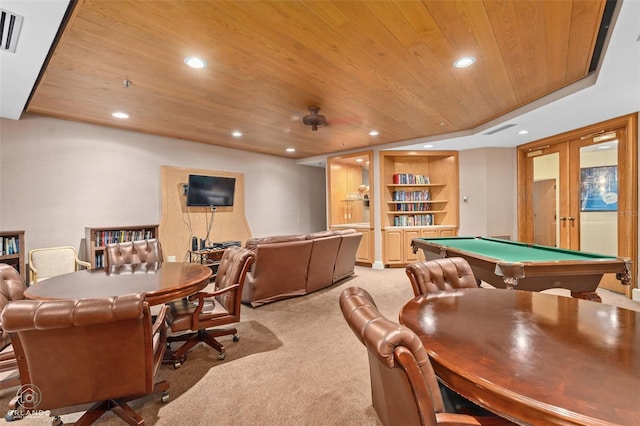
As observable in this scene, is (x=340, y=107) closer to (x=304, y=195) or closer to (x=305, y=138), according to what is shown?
(x=305, y=138)

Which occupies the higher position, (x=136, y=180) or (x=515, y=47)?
(x=515, y=47)

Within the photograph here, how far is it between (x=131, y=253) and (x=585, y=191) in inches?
254

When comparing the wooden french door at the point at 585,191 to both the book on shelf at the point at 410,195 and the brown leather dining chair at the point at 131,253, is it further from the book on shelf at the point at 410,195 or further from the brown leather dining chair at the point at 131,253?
the brown leather dining chair at the point at 131,253

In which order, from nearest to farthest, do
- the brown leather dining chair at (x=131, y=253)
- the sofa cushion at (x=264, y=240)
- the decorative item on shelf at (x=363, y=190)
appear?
the brown leather dining chair at (x=131, y=253) → the sofa cushion at (x=264, y=240) → the decorative item on shelf at (x=363, y=190)

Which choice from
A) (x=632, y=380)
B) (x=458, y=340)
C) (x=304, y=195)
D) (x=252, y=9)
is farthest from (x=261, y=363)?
(x=304, y=195)

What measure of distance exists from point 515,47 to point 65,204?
18.4 feet

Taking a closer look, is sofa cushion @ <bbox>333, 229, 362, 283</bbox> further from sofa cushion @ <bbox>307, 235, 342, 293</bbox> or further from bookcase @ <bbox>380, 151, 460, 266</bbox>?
bookcase @ <bbox>380, 151, 460, 266</bbox>

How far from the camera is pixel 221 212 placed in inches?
233

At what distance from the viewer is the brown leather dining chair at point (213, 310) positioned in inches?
90.2

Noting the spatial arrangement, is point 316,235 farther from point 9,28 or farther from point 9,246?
point 9,246

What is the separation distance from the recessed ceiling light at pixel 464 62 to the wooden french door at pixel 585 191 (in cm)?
282

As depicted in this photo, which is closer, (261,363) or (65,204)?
(261,363)

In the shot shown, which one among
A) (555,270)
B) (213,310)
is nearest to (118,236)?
(213,310)

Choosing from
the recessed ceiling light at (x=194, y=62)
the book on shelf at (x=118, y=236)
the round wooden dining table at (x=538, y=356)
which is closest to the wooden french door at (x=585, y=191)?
the round wooden dining table at (x=538, y=356)
